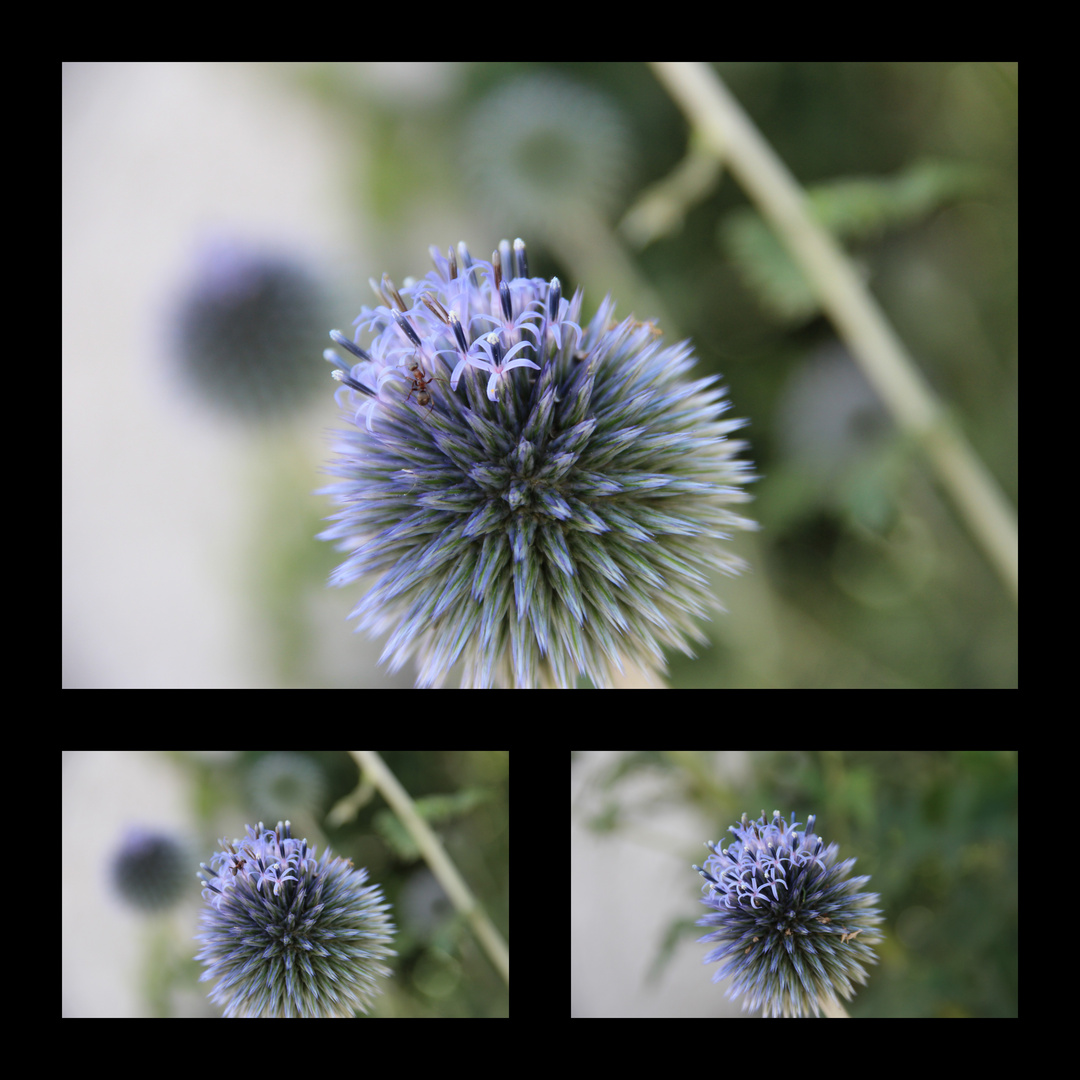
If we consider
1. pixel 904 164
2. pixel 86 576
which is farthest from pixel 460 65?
pixel 86 576

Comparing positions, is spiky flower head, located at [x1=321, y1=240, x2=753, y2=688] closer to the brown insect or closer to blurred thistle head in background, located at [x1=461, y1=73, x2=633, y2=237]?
the brown insect

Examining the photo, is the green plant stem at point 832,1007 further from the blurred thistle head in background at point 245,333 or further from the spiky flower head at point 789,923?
the blurred thistle head in background at point 245,333

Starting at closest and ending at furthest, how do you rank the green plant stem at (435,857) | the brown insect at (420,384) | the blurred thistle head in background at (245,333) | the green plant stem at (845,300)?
the brown insect at (420,384)
the green plant stem at (435,857)
the green plant stem at (845,300)
the blurred thistle head in background at (245,333)

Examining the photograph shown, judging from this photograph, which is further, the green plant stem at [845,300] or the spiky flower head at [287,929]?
the green plant stem at [845,300]

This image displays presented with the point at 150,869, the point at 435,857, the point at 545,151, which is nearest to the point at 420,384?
the point at 435,857

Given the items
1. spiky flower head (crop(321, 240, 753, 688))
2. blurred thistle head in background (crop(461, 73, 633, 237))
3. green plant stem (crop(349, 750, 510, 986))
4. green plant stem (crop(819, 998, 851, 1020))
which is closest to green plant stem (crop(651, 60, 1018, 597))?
blurred thistle head in background (crop(461, 73, 633, 237))

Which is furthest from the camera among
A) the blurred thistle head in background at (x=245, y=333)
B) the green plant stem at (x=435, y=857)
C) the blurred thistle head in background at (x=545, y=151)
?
the blurred thistle head in background at (x=545, y=151)

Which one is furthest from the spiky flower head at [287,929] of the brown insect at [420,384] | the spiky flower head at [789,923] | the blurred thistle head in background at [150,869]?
the brown insect at [420,384]

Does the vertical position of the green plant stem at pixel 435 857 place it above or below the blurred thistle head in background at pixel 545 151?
below
